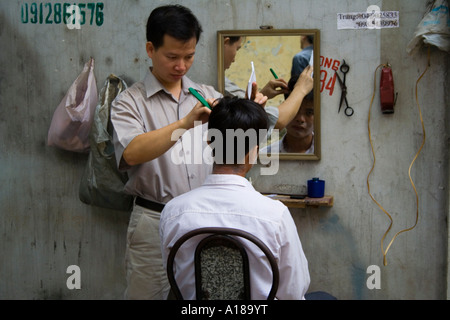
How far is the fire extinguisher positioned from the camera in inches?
112

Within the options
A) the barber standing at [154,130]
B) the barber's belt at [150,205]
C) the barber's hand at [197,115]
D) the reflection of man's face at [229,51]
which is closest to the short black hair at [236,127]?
the barber's hand at [197,115]

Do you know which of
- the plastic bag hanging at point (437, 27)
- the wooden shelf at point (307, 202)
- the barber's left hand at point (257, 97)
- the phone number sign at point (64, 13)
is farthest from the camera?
the phone number sign at point (64, 13)

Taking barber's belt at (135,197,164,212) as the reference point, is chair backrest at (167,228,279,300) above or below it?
below

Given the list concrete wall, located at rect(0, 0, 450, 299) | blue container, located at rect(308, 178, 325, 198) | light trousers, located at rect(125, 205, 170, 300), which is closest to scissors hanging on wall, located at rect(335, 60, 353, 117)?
concrete wall, located at rect(0, 0, 450, 299)

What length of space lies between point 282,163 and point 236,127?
1258mm

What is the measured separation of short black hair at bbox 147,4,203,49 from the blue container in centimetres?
110

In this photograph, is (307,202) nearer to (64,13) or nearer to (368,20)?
(368,20)

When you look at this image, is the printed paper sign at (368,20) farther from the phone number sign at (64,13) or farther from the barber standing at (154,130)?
the phone number sign at (64,13)

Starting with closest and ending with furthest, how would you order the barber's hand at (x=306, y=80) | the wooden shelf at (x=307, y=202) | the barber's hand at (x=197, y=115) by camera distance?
the barber's hand at (x=197, y=115) → the wooden shelf at (x=307, y=202) → the barber's hand at (x=306, y=80)

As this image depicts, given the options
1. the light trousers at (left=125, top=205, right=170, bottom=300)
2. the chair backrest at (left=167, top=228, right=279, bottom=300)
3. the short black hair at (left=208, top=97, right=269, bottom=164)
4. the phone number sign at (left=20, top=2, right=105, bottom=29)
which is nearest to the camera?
the chair backrest at (left=167, top=228, right=279, bottom=300)

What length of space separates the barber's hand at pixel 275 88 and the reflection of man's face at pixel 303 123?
0.49 ft

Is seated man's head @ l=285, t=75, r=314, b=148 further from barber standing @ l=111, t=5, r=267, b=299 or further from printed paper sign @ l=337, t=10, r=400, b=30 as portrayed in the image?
barber standing @ l=111, t=5, r=267, b=299

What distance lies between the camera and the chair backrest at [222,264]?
5.47ft
